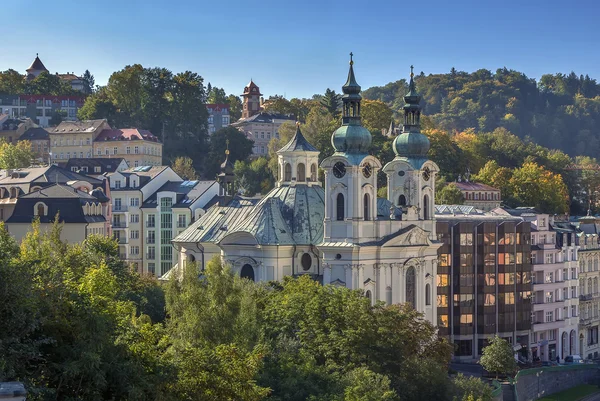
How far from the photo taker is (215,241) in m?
106

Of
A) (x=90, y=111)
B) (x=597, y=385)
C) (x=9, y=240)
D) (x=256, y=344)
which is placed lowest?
(x=597, y=385)

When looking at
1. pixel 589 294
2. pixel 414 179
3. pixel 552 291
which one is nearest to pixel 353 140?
pixel 414 179

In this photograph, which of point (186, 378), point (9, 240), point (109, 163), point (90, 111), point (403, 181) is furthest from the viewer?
point (90, 111)

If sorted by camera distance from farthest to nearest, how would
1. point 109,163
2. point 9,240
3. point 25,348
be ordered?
point 109,163, point 9,240, point 25,348

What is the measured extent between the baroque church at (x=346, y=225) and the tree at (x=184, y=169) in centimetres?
5851

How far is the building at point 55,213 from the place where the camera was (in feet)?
337

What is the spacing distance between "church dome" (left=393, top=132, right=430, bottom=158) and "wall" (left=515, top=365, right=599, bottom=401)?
56.1ft

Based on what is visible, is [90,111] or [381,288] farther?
[90,111]

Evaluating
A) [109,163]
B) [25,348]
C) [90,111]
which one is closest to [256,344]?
[25,348]

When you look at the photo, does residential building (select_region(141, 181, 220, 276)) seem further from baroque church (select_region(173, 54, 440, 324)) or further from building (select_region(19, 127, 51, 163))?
building (select_region(19, 127, 51, 163))

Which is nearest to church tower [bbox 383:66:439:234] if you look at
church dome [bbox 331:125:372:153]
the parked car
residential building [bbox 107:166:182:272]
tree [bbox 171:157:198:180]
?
church dome [bbox 331:125:372:153]

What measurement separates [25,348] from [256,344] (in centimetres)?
2858

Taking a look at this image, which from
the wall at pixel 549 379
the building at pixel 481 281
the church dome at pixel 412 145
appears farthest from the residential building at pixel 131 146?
the wall at pixel 549 379

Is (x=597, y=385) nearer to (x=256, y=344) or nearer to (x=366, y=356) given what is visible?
(x=366, y=356)
